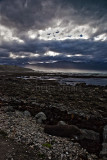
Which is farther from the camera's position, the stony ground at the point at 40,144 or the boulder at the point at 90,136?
the boulder at the point at 90,136

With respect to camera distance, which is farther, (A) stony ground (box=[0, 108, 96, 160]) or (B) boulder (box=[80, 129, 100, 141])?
(B) boulder (box=[80, 129, 100, 141])

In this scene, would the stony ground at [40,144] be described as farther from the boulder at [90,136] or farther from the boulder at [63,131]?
the boulder at [90,136]

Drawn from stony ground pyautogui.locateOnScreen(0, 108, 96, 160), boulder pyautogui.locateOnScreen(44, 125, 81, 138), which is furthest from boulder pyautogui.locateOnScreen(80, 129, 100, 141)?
stony ground pyautogui.locateOnScreen(0, 108, 96, 160)

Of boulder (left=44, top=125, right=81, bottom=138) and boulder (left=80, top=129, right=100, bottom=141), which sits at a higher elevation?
boulder (left=44, top=125, right=81, bottom=138)

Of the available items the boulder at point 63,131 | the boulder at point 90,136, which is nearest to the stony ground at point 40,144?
the boulder at point 63,131

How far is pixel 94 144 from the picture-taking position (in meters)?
5.20

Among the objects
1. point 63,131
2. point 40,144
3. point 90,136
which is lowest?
point 90,136

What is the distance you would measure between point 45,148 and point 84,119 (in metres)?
4.48

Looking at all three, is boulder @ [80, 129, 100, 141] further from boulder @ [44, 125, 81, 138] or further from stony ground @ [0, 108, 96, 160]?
stony ground @ [0, 108, 96, 160]

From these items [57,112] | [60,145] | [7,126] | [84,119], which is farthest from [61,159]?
[57,112]

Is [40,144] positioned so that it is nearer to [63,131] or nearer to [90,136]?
[63,131]

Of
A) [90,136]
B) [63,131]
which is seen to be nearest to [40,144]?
[63,131]

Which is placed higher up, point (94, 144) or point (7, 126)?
point (7, 126)

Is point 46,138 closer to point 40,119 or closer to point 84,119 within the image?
point 40,119
